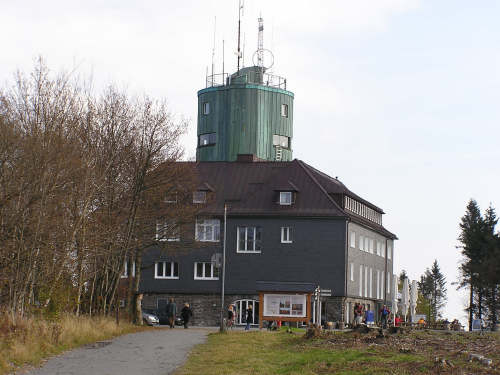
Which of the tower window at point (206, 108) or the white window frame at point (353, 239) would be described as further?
the tower window at point (206, 108)

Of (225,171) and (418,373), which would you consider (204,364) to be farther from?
(225,171)

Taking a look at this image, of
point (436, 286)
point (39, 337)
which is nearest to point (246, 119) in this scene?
point (39, 337)

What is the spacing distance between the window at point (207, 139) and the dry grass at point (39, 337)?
4488 centimetres

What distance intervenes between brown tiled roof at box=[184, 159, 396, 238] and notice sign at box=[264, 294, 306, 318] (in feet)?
30.0

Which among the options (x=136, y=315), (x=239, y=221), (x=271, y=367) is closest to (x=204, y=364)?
(x=271, y=367)

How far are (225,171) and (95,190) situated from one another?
35.0m

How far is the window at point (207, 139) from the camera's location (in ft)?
264

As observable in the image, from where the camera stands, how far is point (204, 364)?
24.9 m

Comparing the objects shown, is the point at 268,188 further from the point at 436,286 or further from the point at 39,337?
the point at 436,286

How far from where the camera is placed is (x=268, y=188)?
6838 centimetres

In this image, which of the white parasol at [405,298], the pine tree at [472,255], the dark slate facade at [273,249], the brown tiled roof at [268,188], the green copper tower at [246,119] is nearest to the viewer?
the white parasol at [405,298]

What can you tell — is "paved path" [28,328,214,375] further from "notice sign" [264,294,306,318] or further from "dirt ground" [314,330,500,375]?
"notice sign" [264,294,306,318]

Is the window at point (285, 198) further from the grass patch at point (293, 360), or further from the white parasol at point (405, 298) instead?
the grass patch at point (293, 360)

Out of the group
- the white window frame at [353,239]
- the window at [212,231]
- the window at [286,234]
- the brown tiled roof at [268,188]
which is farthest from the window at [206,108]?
the white window frame at [353,239]
